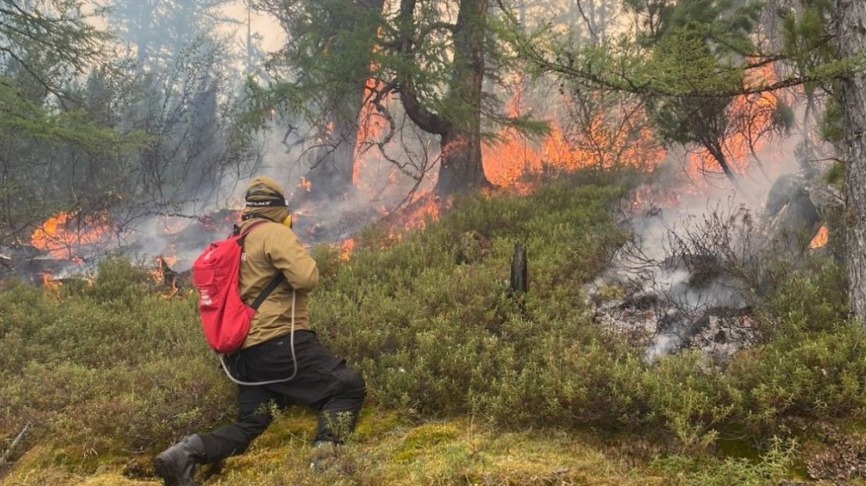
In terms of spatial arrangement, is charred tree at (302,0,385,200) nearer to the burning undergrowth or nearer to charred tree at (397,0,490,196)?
charred tree at (397,0,490,196)

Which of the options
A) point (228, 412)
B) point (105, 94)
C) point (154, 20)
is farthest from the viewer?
point (154, 20)

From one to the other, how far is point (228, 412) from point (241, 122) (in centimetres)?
603

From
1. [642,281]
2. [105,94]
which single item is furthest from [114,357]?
[105,94]

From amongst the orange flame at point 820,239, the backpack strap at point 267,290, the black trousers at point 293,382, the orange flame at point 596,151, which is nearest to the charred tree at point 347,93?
the orange flame at point 596,151

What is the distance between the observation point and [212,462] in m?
3.88

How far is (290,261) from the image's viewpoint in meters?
4.28

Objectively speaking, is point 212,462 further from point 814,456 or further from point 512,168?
point 512,168

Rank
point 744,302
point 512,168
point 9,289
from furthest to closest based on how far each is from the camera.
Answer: point 512,168
point 9,289
point 744,302

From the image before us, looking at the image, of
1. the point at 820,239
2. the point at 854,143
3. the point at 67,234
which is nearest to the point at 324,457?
the point at 854,143

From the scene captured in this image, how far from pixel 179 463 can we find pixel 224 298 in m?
1.23

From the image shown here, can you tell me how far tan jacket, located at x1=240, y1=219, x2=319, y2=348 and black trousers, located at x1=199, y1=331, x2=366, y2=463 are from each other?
116 mm

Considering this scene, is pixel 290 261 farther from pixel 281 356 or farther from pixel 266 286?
pixel 281 356

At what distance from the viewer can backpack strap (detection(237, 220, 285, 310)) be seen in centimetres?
432

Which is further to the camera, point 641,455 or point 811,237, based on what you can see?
point 811,237
